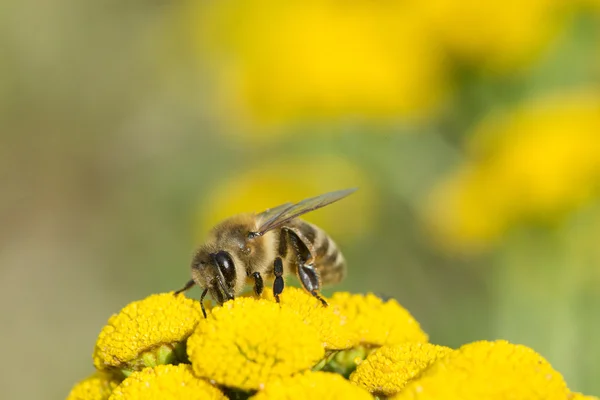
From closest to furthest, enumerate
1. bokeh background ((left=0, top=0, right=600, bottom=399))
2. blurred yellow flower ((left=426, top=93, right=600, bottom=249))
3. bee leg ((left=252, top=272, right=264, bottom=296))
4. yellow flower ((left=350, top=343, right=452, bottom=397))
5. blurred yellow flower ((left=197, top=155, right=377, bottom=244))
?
yellow flower ((left=350, top=343, right=452, bottom=397)) < bee leg ((left=252, top=272, right=264, bottom=296)) < blurred yellow flower ((left=426, top=93, right=600, bottom=249)) < bokeh background ((left=0, top=0, right=600, bottom=399)) < blurred yellow flower ((left=197, top=155, right=377, bottom=244))

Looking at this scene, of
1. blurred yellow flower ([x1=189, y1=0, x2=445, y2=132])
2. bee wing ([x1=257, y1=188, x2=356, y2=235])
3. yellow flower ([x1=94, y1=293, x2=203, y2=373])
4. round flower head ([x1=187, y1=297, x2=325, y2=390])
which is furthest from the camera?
blurred yellow flower ([x1=189, y1=0, x2=445, y2=132])

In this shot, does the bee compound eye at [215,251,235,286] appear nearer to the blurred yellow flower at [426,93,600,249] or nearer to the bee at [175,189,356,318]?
the bee at [175,189,356,318]

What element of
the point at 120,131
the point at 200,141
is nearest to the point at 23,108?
the point at 120,131

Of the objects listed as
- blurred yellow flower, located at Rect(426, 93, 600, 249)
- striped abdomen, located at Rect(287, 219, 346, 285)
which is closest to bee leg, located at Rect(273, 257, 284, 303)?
striped abdomen, located at Rect(287, 219, 346, 285)

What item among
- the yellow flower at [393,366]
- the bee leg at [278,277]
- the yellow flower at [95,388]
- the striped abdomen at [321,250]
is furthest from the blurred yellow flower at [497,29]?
the yellow flower at [95,388]

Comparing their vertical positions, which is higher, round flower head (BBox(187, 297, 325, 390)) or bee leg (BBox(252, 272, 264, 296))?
round flower head (BBox(187, 297, 325, 390))

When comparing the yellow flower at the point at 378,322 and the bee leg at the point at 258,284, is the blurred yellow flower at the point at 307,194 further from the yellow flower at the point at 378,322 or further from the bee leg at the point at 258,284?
the yellow flower at the point at 378,322

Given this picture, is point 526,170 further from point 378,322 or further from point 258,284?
point 378,322

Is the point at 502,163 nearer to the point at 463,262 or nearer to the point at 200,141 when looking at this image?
the point at 463,262
